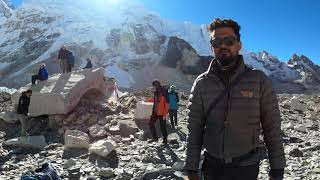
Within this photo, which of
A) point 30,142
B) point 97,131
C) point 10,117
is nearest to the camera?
point 30,142

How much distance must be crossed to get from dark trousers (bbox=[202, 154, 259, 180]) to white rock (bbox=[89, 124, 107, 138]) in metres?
11.7

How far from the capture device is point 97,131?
15.5m

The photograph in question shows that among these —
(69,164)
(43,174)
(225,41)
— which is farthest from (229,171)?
(69,164)

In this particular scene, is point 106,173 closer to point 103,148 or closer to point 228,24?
point 103,148

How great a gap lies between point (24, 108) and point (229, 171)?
14621 mm

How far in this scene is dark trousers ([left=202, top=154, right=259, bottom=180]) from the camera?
365cm

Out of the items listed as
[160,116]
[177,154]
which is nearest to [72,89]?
[160,116]

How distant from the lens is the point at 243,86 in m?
3.60

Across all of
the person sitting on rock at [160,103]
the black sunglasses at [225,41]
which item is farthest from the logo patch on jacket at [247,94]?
the person sitting on rock at [160,103]

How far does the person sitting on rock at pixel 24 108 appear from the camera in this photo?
1697 cm

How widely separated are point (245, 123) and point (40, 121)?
49.3ft

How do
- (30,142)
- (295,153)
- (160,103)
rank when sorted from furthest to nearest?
1. (30,142)
2. (160,103)
3. (295,153)

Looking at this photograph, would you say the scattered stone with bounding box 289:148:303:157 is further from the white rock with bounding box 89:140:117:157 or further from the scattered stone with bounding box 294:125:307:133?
the scattered stone with bounding box 294:125:307:133

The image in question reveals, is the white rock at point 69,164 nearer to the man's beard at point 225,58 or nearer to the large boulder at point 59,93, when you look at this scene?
the large boulder at point 59,93
